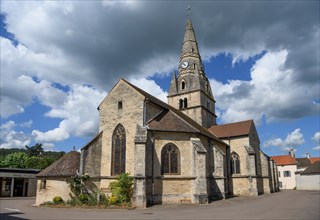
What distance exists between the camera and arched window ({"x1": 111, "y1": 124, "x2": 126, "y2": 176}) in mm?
25623

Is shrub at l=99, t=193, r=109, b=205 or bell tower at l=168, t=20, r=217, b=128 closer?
shrub at l=99, t=193, r=109, b=205

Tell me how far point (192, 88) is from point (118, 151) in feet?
64.9

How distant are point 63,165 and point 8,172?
18184mm

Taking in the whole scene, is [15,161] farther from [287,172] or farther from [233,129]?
[287,172]

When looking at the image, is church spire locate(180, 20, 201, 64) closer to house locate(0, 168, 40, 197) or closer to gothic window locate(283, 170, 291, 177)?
house locate(0, 168, 40, 197)

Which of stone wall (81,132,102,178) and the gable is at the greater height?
the gable

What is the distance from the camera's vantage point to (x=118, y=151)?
85.6ft

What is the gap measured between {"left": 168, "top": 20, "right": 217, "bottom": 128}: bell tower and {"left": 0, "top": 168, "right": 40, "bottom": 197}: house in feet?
80.7

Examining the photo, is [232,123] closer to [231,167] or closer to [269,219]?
[231,167]

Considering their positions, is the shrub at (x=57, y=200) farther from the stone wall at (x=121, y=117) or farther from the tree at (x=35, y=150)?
the tree at (x=35, y=150)

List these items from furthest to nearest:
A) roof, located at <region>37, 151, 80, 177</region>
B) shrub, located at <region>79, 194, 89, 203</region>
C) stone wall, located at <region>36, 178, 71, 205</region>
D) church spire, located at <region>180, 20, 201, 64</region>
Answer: church spire, located at <region>180, 20, 201, 64</region> < roof, located at <region>37, 151, 80, 177</region> < stone wall, located at <region>36, 178, 71, 205</region> < shrub, located at <region>79, 194, 89, 203</region>

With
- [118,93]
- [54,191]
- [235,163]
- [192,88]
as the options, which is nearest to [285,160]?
[235,163]

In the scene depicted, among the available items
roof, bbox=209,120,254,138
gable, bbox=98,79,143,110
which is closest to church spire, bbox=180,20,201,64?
roof, bbox=209,120,254,138

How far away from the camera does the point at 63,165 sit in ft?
86.5
